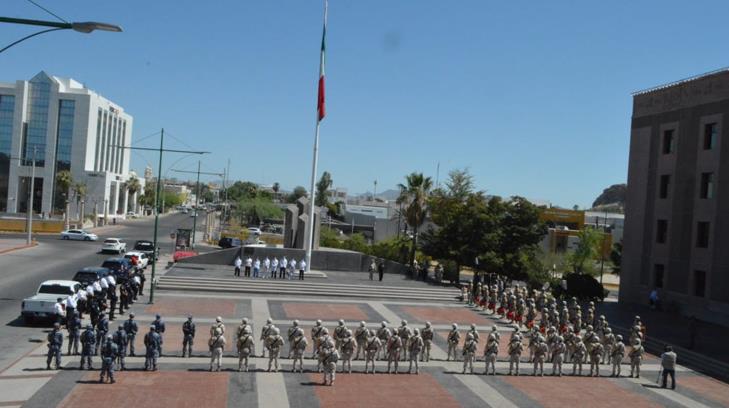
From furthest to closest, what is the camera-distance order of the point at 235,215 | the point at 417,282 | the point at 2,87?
the point at 235,215
the point at 2,87
the point at 417,282

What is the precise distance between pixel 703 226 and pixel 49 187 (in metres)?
84.3

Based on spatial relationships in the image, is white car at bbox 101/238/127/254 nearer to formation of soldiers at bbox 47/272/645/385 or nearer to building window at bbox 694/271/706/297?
formation of soldiers at bbox 47/272/645/385

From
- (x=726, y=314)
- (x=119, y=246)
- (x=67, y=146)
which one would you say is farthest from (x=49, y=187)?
(x=726, y=314)

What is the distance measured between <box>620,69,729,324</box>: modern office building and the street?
31011 mm

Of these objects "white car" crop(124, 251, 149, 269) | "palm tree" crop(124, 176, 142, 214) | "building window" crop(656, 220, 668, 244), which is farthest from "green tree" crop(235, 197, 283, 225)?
"building window" crop(656, 220, 668, 244)

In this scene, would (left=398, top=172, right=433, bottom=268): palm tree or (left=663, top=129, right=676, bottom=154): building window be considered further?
(left=398, top=172, right=433, bottom=268): palm tree

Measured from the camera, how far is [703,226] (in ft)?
122

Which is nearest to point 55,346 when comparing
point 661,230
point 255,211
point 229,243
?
point 661,230

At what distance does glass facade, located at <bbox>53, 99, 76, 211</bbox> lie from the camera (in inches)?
3713

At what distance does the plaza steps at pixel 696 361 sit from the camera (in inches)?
930

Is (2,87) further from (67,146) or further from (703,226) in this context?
(703,226)

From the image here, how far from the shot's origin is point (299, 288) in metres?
36.5

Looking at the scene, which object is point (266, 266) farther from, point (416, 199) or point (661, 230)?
point (661, 230)

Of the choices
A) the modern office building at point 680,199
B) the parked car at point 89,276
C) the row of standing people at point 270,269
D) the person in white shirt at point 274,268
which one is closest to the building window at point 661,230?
the modern office building at point 680,199
